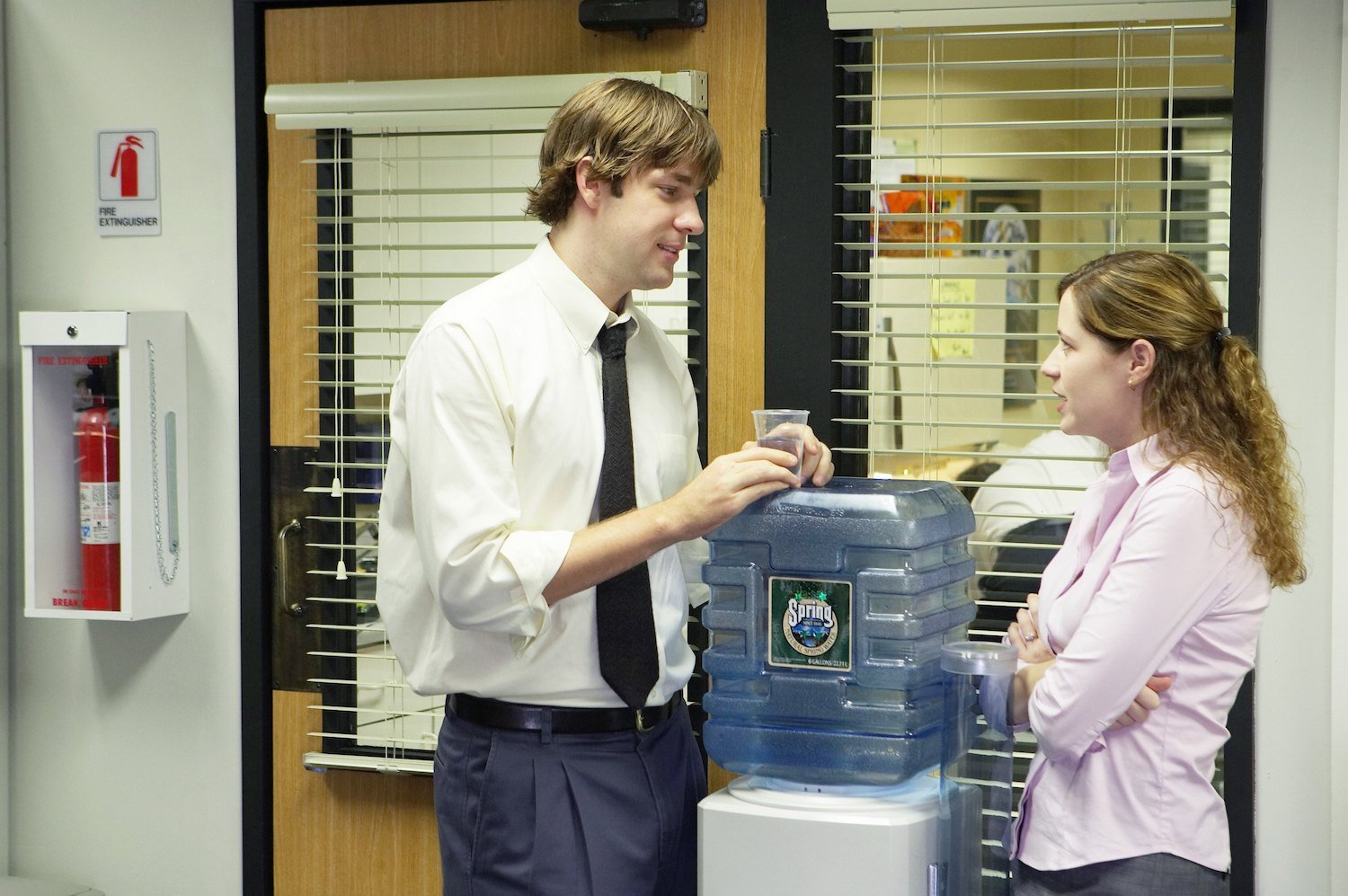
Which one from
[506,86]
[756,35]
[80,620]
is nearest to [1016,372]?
[756,35]

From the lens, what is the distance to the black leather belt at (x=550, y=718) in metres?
1.86

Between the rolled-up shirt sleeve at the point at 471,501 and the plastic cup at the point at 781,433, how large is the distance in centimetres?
29

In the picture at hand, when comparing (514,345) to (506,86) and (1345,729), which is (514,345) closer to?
(506,86)

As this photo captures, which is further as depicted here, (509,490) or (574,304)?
(574,304)

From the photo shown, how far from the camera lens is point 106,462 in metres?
2.77

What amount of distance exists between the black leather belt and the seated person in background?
847 millimetres

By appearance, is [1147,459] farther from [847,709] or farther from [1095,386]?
[847,709]

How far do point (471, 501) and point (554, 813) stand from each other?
1.49ft

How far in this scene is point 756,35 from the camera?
2498 mm

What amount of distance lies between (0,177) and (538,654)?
6.18 feet

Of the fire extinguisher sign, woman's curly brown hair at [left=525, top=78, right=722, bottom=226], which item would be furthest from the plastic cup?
the fire extinguisher sign

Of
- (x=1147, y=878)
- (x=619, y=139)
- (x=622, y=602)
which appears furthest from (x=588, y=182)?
(x=1147, y=878)

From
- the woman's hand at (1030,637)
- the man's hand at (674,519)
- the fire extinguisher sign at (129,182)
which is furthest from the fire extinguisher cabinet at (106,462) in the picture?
the woman's hand at (1030,637)

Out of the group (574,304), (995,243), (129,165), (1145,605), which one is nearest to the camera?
(1145,605)
